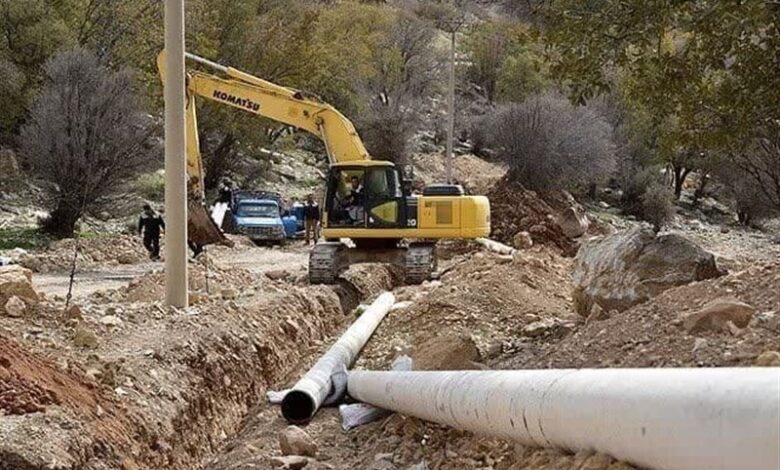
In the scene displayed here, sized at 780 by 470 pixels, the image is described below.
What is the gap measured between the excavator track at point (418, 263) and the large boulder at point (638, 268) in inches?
319

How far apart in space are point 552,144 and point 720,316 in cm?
3678

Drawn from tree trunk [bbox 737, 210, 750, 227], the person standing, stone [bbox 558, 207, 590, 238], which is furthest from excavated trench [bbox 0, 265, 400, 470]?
tree trunk [bbox 737, 210, 750, 227]

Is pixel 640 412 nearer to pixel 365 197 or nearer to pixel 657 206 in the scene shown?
pixel 365 197

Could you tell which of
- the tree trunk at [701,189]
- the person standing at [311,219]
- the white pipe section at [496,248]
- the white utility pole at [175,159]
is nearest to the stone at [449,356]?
the white utility pole at [175,159]

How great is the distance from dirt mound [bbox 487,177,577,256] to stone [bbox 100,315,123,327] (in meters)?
20.0

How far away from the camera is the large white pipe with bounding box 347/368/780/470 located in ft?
12.7

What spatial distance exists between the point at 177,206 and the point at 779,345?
852 centimetres

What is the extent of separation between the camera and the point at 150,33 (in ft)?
123

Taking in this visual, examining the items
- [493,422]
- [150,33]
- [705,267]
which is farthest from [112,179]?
[493,422]

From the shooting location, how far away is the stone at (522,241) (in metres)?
28.9

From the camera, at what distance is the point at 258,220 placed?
3152 centimetres

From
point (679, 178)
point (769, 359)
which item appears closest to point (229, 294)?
point (769, 359)

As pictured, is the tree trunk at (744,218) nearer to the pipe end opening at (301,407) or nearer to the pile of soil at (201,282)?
the pile of soil at (201,282)

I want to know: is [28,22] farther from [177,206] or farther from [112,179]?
[177,206]
